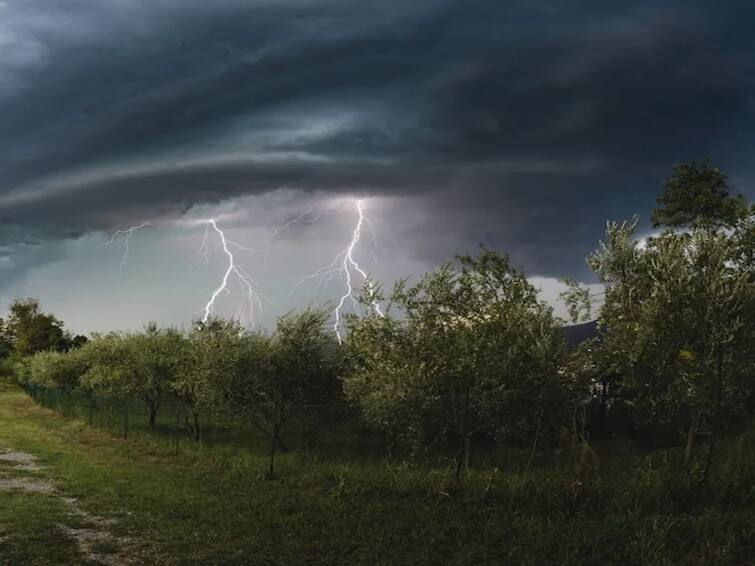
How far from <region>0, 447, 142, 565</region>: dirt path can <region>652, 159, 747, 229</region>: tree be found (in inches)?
1964

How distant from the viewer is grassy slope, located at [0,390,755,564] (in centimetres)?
1431

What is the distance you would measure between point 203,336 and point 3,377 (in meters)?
105

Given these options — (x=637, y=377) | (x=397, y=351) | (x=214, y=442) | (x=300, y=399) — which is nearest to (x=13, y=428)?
(x=214, y=442)

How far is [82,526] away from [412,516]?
9.30m

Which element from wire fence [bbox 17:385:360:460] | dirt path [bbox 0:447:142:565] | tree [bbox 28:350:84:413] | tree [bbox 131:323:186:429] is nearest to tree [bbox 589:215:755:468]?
wire fence [bbox 17:385:360:460]

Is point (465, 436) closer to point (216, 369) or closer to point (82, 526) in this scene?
point (216, 369)

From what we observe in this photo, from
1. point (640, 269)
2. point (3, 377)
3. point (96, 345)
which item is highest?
point (640, 269)

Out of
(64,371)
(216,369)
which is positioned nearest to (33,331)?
(64,371)

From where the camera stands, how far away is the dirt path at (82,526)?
14.5 meters

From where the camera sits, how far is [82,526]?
56.9 ft

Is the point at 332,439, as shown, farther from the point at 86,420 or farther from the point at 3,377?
the point at 3,377

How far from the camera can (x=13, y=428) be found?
47.3m

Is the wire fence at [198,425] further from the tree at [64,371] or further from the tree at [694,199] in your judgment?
the tree at [694,199]

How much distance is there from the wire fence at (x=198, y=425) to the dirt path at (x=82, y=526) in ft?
24.2
